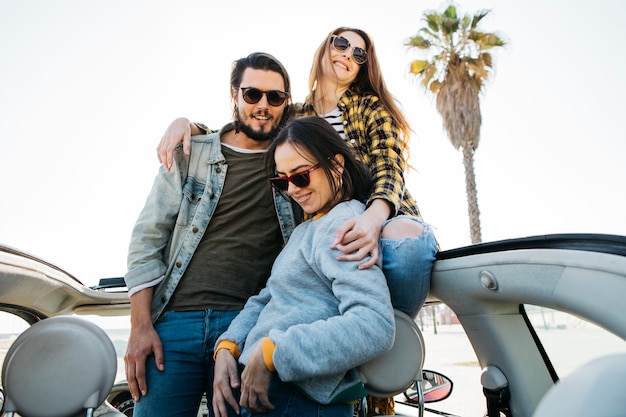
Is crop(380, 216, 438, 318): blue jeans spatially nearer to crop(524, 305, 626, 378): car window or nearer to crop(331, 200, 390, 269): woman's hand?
crop(331, 200, 390, 269): woman's hand

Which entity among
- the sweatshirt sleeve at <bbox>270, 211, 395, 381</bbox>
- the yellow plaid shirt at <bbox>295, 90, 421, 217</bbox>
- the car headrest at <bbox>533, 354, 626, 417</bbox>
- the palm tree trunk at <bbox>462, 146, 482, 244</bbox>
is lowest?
the palm tree trunk at <bbox>462, 146, 482, 244</bbox>

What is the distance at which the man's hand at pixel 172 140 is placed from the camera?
210cm

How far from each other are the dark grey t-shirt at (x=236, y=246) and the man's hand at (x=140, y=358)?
181 millimetres

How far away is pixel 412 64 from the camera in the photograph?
1487 cm

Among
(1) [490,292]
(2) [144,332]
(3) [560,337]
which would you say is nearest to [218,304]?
(2) [144,332]

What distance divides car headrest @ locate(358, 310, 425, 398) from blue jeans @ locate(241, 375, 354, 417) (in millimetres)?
209

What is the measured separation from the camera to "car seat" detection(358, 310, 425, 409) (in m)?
1.49

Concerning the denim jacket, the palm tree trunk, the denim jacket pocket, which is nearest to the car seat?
the denim jacket

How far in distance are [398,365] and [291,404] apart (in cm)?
42

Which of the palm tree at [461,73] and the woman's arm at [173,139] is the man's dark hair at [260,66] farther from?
the palm tree at [461,73]

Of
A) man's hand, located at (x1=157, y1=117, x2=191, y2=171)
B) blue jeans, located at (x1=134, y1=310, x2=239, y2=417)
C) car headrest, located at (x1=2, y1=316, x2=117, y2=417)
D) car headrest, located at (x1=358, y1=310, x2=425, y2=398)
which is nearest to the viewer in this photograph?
car headrest, located at (x1=358, y1=310, x2=425, y2=398)

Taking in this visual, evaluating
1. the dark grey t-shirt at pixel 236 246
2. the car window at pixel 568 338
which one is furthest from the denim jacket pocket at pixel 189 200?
the car window at pixel 568 338

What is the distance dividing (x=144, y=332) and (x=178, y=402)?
0.32 metres

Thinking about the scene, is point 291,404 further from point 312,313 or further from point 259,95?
point 259,95
